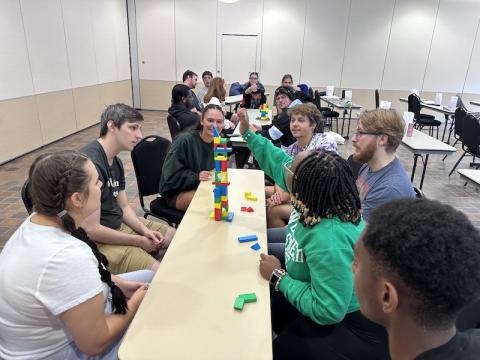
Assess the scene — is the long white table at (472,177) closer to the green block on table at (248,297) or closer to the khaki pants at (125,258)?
the green block on table at (248,297)

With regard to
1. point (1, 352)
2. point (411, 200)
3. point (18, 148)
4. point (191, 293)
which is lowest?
point (18, 148)

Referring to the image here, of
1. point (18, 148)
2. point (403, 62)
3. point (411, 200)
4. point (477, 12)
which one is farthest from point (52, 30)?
point (477, 12)

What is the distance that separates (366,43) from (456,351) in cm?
982

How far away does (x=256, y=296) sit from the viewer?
128 cm

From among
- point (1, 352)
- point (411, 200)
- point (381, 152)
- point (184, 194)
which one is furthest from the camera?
point (184, 194)

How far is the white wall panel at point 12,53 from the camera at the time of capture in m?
4.74

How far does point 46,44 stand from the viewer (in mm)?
5691

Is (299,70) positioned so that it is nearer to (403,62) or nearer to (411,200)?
(403,62)

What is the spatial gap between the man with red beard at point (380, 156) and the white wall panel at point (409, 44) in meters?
8.45

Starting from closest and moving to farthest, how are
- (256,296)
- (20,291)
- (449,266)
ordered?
(449,266) < (20,291) < (256,296)

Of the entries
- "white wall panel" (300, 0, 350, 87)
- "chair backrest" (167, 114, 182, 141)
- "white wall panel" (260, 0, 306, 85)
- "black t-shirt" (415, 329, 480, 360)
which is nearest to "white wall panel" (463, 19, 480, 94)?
"white wall panel" (300, 0, 350, 87)

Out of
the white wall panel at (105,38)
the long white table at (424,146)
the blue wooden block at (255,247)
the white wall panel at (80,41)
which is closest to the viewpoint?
the blue wooden block at (255,247)

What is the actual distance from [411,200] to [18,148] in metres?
5.98

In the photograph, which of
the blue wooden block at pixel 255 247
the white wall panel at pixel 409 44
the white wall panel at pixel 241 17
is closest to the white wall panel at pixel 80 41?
→ the white wall panel at pixel 241 17
